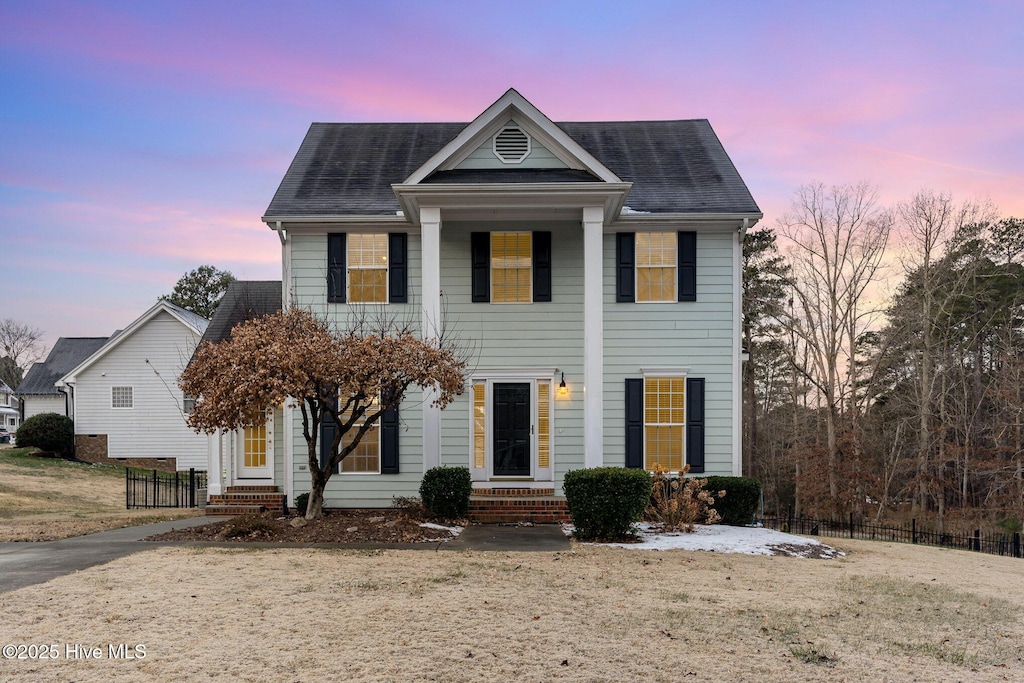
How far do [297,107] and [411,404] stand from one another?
11.1 metres

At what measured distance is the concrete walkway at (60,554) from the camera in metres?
8.18

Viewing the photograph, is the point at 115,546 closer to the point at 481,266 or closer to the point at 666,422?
the point at 481,266

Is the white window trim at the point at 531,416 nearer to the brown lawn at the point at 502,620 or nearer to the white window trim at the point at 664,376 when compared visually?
the white window trim at the point at 664,376

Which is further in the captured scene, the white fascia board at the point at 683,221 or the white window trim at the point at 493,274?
the white window trim at the point at 493,274

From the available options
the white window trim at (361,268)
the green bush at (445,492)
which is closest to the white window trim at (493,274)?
the white window trim at (361,268)

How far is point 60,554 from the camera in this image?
9633mm

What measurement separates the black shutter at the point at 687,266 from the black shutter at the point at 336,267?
7.07 m

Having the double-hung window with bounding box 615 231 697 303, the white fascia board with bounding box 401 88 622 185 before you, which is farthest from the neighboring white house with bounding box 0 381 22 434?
the double-hung window with bounding box 615 231 697 303

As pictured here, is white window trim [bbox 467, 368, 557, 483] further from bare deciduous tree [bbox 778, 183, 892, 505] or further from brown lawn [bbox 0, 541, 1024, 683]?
bare deciduous tree [bbox 778, 183, 892, 505]

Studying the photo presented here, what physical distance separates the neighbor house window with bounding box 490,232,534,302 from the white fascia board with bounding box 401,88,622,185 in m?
1.92

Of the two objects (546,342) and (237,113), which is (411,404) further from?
Result: (237,113)

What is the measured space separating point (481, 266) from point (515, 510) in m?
5.02

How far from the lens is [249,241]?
36.3 metres

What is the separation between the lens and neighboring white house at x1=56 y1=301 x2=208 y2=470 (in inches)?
1128
